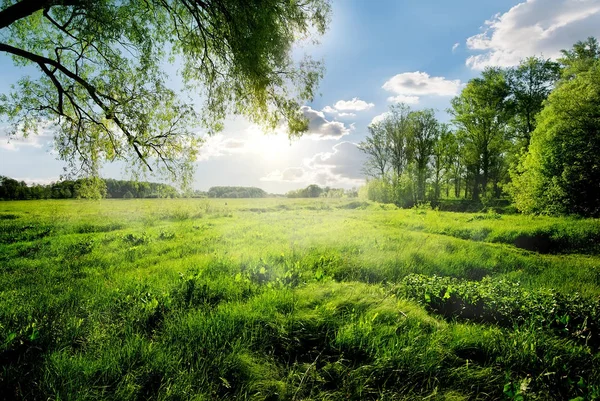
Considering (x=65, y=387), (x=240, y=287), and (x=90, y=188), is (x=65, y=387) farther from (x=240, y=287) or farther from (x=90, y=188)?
(x=90, y=188)

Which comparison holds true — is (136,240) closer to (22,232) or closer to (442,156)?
(22,232)

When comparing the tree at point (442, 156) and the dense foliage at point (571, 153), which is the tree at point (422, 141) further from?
the dense foliage at point (571, 153)

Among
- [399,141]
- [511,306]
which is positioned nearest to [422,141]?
[399,141]

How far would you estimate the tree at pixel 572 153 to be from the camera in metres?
16.9

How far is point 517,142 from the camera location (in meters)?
35.5

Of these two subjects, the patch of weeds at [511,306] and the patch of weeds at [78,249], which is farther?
the patch of weeds at [78,249]

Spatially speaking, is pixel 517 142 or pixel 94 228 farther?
pixel 517 142

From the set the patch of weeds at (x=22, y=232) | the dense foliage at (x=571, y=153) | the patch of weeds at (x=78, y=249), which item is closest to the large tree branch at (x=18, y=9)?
the patch of weeds at (x=78, y=249)

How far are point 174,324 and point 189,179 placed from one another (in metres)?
8.28

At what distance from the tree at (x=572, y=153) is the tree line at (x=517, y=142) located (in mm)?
49

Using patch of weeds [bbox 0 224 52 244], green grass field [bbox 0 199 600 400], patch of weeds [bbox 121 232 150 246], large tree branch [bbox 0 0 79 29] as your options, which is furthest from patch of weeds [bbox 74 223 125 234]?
large tree branch [bbox 0 0 79 29]

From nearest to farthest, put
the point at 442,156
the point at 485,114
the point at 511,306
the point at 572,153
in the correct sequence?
the point at 511,306 < the point at 572,153 < the point at 485,114 < the point at 442,156

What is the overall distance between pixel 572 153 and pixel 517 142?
70.0ft

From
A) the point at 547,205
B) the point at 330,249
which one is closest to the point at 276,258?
the point at 330,249
